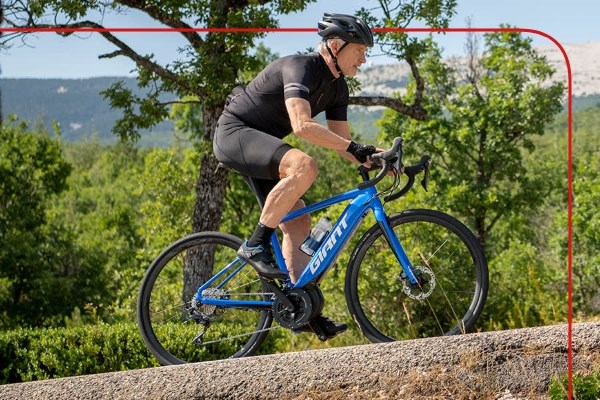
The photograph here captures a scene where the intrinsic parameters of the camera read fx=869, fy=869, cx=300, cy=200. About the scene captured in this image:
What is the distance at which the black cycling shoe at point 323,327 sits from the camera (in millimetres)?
5234

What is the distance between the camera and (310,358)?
4.99m

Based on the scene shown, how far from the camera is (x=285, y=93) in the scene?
491 centimetres

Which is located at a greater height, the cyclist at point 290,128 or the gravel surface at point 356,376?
the cyclist at point 290,128

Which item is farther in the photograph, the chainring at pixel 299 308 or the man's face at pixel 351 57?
the chainring at pixel 299 308

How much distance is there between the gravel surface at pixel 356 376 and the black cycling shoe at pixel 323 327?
0.19 metres

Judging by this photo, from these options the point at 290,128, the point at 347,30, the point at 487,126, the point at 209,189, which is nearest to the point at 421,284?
the point at 290,128

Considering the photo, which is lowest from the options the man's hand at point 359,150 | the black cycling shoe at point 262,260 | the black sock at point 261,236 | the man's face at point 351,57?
the black cycling shoe at point 262,260

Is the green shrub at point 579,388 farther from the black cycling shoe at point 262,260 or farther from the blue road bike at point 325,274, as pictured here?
the black cycling shoe at point 262,260

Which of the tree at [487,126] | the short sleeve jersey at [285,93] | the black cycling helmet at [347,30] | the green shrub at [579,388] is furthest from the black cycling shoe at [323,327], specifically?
the tree at [487,126]

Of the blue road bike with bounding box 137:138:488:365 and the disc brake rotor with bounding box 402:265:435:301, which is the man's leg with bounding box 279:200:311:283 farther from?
the disc brake rotor with bounding box 402:265:435:301

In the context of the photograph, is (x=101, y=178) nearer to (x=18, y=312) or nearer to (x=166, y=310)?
(x=18, y=312)

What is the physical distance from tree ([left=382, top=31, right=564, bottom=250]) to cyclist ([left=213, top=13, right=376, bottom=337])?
2026cm

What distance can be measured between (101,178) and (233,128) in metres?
72.0

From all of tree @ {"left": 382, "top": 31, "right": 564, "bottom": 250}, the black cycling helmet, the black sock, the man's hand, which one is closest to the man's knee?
the man's hand
